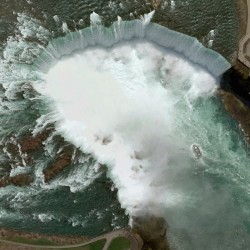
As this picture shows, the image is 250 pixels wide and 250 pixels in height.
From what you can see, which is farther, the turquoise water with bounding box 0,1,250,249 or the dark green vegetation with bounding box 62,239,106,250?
the turquoise water with bounding box 0,1,250,249

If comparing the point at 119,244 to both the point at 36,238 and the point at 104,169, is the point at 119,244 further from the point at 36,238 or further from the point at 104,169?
the point at 36,238

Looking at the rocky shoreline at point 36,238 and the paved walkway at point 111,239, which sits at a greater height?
the rocky shoreline at point 36,238

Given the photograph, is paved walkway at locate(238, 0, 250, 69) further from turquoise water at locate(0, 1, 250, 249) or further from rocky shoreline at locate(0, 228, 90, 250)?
rocky shoreline at locate(0, 228, 90, 250)

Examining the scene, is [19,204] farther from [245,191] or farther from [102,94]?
[245,191]

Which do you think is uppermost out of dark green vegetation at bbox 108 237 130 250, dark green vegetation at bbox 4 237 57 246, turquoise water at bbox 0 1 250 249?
turquoise water at bbox 0 1 250 249

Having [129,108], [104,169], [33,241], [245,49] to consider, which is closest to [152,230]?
[104,169]

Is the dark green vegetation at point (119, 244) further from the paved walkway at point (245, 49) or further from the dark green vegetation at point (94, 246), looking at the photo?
the paved walkway at point (245, 49)

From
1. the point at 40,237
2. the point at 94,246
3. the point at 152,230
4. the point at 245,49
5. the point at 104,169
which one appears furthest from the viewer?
the point at 245,49

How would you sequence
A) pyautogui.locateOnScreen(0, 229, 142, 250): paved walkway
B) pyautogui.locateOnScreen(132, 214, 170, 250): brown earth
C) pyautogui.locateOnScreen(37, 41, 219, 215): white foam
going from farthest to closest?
1. pyautogui.locateOnScreen(37, 41, 219, 215): white foam
2. pyautogui.locateOnScreen(132, 214, 170, 250): brown earth
3. pyautogui.locateOnScreen(0, 229, 142, 250): paved walkway

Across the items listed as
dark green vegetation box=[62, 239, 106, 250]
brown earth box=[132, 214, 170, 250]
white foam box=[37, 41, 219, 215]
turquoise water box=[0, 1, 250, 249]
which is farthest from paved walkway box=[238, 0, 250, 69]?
dark green vegetation box=[62, 239, 106, 250]

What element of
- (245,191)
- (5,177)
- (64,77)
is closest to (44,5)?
(64,77)

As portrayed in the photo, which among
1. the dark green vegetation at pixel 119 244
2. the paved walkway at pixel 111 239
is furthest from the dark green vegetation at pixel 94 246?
the dark green vegetation at pixel 119 244
